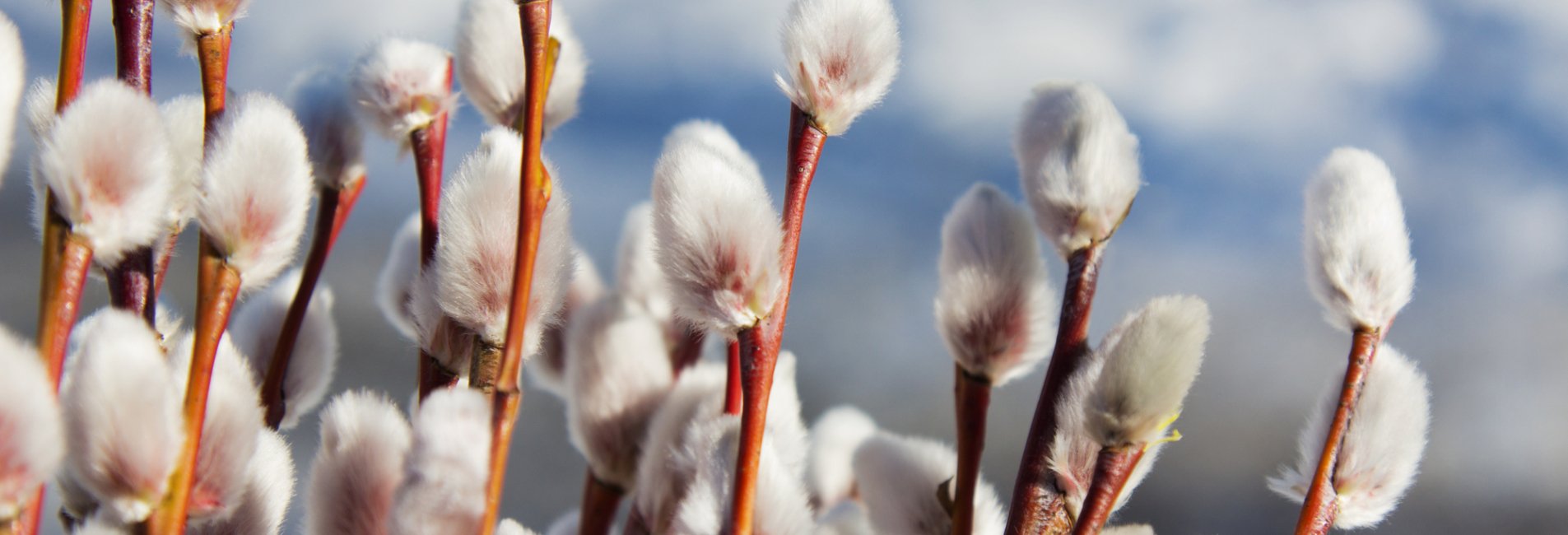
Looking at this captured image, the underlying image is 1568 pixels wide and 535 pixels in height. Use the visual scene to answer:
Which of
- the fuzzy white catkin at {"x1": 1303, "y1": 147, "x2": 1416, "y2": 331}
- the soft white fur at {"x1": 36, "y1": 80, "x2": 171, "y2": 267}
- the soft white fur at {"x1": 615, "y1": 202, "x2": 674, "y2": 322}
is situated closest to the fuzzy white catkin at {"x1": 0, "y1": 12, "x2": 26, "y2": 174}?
the soft white fur at {"x1": 36, "y1": 80, "x2": 171, "y2": 267}

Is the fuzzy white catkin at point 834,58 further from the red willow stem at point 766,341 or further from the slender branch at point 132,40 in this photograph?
the slender branch at point 132,40

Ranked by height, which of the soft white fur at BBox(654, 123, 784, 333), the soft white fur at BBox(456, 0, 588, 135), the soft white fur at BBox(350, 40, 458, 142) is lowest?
the soft white fur at BBox(654, 123, 784, 333)

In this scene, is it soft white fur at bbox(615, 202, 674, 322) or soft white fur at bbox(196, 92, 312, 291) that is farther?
soft white fur at bbox(615, 202, 674, 322)

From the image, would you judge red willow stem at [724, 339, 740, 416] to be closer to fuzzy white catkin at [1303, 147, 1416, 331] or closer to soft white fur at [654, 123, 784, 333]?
soft white fur at [654, 123, 784, 333]

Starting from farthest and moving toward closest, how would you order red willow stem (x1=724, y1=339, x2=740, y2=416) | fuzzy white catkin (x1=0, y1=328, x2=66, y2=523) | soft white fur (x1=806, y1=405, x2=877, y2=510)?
soft white fur (x1=806, y1=405, x2=877, y2=510) < red willow stem (x1=724, y1=339, x2=740, y2=416) < fuzzy white catkin (x1=0, y1=328, x2=66, y2=523)

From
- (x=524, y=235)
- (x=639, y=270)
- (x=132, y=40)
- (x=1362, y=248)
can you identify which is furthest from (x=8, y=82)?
(x=1362, y=248)

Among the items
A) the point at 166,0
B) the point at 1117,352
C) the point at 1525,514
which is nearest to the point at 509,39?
the point at 166,0

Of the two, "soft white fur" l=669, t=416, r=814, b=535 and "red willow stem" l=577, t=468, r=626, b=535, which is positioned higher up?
"red willow stem" l=577, t=468, r=626, b=535
